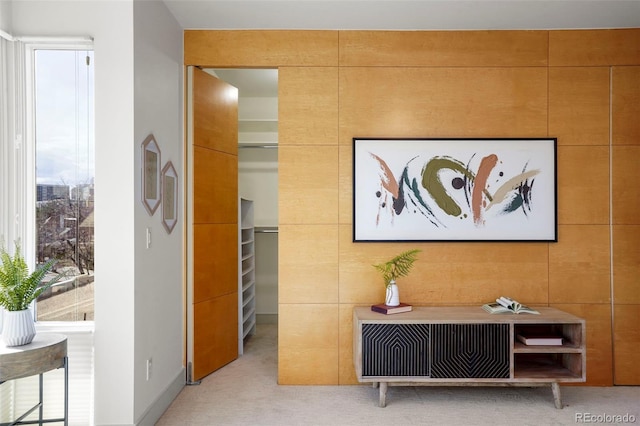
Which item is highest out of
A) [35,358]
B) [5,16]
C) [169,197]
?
[5,16]

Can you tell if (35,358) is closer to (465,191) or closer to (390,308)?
(390,308)

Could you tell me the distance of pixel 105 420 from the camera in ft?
9.10

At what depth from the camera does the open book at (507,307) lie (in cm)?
336

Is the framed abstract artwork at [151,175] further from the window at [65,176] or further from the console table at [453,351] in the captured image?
the console table at [453,351]

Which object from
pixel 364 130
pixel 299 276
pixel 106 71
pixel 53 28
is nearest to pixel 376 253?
pixel 299 276

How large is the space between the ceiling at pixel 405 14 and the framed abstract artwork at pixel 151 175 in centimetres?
112

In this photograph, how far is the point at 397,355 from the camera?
3.21 m

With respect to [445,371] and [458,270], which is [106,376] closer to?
[445,371]

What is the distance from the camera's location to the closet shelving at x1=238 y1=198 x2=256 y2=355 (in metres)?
4.61

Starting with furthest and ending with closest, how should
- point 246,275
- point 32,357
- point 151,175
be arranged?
1. point 246,275
2. point 151,175
3. point 32,357

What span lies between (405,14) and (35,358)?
11.1 ft

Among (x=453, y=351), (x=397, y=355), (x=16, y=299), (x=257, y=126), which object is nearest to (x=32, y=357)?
(x=16, y=299)

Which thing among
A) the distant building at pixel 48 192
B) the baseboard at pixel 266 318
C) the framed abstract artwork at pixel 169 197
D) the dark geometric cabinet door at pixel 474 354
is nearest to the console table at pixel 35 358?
the distant building at pixel 48 192
